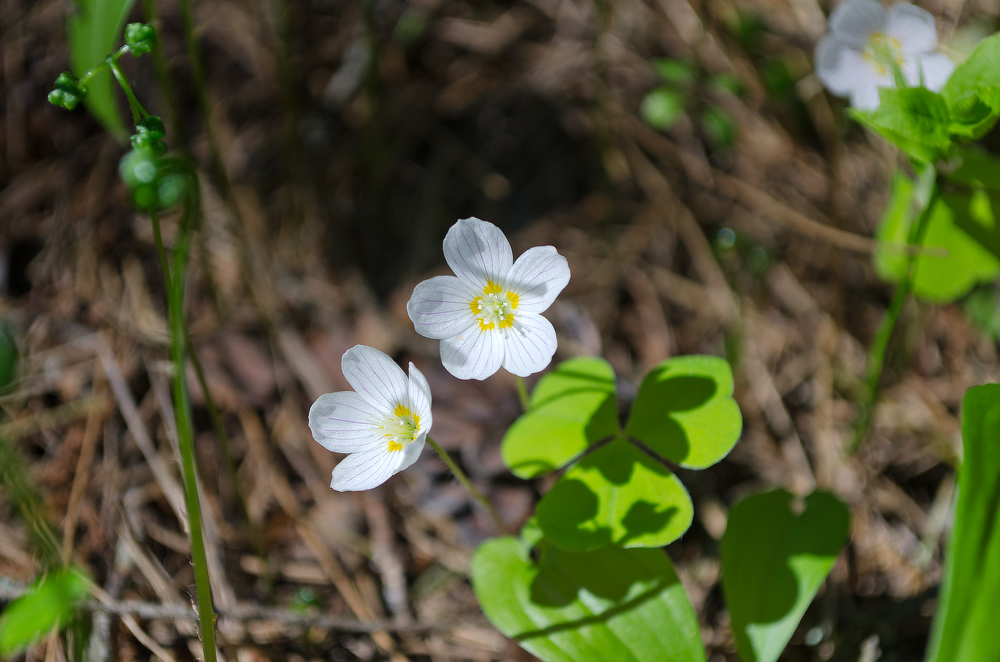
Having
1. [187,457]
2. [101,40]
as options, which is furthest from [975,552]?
[101,40]

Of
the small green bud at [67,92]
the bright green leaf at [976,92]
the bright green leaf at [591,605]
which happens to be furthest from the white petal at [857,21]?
the small green bud at [67,92]

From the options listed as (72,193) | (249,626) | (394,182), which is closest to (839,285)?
(394,182)

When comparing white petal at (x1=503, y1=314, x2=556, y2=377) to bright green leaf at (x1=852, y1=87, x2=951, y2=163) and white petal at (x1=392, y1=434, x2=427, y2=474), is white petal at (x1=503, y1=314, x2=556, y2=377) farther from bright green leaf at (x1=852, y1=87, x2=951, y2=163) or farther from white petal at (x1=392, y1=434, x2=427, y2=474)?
bright green leaf at (x1=852, y1=87, x2=951, y2=163)

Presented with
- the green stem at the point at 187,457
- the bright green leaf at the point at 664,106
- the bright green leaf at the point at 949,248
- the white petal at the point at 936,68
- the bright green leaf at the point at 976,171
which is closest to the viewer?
the green stem at the point at 187,457

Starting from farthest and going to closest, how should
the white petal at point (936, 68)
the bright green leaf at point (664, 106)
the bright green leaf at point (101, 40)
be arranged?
the bright green leaf at point (664, 106) < the white petal at point (936, 68) < the bright green leaf at point (101, 40)

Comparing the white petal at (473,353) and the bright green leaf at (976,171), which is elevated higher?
the white petal at (473,353)

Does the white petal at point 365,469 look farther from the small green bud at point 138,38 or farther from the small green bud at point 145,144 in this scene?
the small green bud at point 138,38

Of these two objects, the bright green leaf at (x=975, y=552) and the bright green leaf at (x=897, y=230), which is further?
the bright green leaf at (x=897, y=230)

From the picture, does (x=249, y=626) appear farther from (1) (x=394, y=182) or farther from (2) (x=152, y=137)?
(1) (x=394, y=182)
